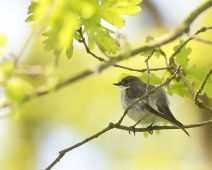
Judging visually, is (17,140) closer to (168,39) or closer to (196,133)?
(196,133)

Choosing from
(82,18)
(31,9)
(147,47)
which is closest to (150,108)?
(31,9)

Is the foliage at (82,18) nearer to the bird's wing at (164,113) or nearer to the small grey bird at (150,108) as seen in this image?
the bird's wing at (164,113)

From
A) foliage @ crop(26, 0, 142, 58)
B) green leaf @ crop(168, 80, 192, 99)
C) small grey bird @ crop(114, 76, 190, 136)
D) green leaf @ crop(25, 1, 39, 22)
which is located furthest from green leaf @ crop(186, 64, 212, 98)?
small grey bird @ crop(114, 76, 190, 136)

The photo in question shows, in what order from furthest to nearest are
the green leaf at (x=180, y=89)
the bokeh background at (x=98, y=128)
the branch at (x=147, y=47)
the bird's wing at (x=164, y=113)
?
the bokeh background at (x=98, y=128), the bird's wing at (x=164, y=113), the green leaf at (x=180, y=89), the branch at (x=147, y=47)

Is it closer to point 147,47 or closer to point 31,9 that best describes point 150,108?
point 31,9

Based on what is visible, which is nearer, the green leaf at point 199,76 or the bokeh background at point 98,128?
the green leaf at point 199,76

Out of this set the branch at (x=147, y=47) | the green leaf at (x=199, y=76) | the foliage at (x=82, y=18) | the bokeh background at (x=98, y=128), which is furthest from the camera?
the bokeh background at (x=98, y=128)

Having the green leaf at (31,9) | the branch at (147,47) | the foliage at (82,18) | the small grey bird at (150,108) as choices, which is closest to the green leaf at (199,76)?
the foliage at (82,18)

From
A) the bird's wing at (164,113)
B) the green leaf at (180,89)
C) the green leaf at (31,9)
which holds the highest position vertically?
the green leaf at (31,9)

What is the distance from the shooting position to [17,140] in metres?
16.2

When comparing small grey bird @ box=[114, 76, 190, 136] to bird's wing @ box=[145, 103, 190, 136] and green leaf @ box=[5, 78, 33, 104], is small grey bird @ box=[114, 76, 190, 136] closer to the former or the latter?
bird's wing @ box=[145, 103, 190, 136]

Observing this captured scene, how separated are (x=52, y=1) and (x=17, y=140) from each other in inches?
548

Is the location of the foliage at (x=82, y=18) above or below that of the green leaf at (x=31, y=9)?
below

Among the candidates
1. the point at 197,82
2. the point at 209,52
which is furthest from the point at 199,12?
the point at 209,52
